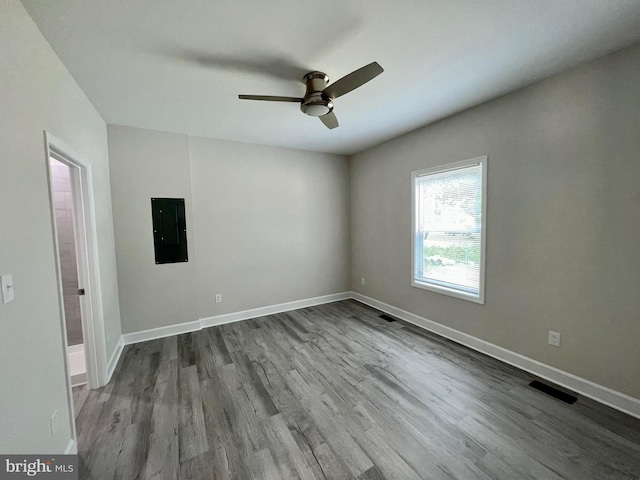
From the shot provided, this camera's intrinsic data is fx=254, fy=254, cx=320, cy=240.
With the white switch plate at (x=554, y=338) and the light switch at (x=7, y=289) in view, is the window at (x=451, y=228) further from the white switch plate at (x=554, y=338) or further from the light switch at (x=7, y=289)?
the light switch at (x=7, y=289)

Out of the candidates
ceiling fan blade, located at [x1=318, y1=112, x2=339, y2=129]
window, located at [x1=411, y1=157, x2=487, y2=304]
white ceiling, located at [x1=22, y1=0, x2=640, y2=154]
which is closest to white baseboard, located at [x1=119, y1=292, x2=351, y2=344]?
window, located at [x1=411, y1=157, x2=487, y2=304]

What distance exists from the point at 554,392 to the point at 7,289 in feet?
11.9

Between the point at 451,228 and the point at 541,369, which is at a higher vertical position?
the point at 451,228

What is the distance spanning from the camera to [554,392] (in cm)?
213

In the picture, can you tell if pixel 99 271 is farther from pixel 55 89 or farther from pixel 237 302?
pixel 237 302

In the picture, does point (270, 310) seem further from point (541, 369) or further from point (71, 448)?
point (541, 369)

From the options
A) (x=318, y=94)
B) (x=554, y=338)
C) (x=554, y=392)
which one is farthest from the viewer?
(x=554, y=338)

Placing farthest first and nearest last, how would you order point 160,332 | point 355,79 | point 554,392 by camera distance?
point 160,332 → point 554,392 → point 355,79

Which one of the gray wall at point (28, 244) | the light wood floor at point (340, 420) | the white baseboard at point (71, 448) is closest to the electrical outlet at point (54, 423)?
the gray wall at point (28, 244)

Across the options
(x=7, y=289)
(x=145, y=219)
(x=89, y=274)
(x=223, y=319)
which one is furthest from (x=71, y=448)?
(x=145, y=219)

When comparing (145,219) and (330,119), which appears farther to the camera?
(145,219)

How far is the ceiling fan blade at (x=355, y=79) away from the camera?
161 centimetres

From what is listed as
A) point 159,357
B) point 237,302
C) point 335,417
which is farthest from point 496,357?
point 159,357

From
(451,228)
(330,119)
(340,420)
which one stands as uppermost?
(330,119)
